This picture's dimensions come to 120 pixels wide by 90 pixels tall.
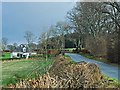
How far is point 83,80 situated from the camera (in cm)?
516

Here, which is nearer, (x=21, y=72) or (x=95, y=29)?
(x=21, y=72)

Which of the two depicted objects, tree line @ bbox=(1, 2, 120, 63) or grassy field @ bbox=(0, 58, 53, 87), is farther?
tree line @ bbox=(1, 2, 120, 63)

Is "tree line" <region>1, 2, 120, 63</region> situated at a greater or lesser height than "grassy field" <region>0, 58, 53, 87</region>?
greater

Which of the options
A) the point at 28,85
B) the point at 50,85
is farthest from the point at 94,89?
the point at 28,85

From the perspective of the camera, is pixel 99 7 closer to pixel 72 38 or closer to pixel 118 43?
pixel 118 43

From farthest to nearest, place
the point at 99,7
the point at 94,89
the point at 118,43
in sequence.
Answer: the point at 99,7, the point at 118,43, the point at 94,89

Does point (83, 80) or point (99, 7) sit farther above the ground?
point (99, 7)

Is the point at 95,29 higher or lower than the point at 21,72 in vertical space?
higher

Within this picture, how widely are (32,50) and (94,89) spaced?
19191mm

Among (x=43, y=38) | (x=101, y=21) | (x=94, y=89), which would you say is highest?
(x=101, y=21)

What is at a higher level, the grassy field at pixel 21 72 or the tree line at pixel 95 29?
the tree line at pixel 95 29

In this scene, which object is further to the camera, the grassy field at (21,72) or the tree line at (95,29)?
the tree line at (95,29)

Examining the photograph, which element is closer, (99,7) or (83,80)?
(83,80)

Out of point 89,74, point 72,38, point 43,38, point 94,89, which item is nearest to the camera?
point 94,89
